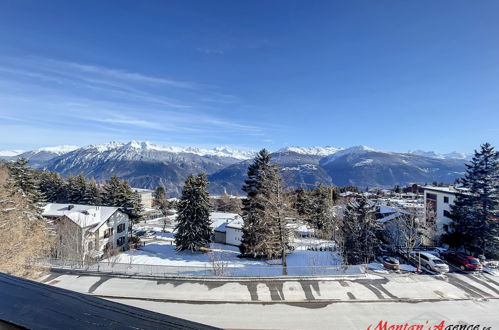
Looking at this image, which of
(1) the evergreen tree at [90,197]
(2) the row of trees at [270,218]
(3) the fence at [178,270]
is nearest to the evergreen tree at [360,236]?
(2) the row of trees at [270,218]

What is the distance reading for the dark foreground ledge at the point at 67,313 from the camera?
4.58 ft

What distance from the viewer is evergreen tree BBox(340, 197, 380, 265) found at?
26578 millimetres

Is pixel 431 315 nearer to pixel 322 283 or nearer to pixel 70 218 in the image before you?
pixel 322 283

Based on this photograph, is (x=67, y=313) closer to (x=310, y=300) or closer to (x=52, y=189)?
(x=310, y=300)

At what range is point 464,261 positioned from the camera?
72.8ft

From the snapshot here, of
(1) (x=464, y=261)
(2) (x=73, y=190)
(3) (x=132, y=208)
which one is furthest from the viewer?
(2) (x=73, y=190)

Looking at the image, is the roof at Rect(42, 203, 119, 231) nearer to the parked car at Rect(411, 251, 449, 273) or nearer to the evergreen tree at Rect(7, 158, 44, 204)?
the evergreen tree at Rect(7, 158, 44, 204)

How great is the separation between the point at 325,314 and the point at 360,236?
16.1 meters

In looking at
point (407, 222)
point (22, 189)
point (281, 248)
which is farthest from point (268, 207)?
point (22, 189)

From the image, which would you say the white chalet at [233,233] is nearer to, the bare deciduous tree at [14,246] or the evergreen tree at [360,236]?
the evergreen tree at [360,236]

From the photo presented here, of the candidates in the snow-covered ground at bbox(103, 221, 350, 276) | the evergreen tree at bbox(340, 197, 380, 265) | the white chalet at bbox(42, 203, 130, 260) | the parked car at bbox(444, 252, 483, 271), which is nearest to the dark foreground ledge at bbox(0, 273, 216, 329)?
the snow-covered ground at bbox(103, 221, 350, 276)

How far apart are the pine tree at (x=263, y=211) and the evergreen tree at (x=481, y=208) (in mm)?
21556

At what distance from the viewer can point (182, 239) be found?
34531 mm

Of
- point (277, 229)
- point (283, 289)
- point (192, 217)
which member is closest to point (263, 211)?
point (277, 229)
